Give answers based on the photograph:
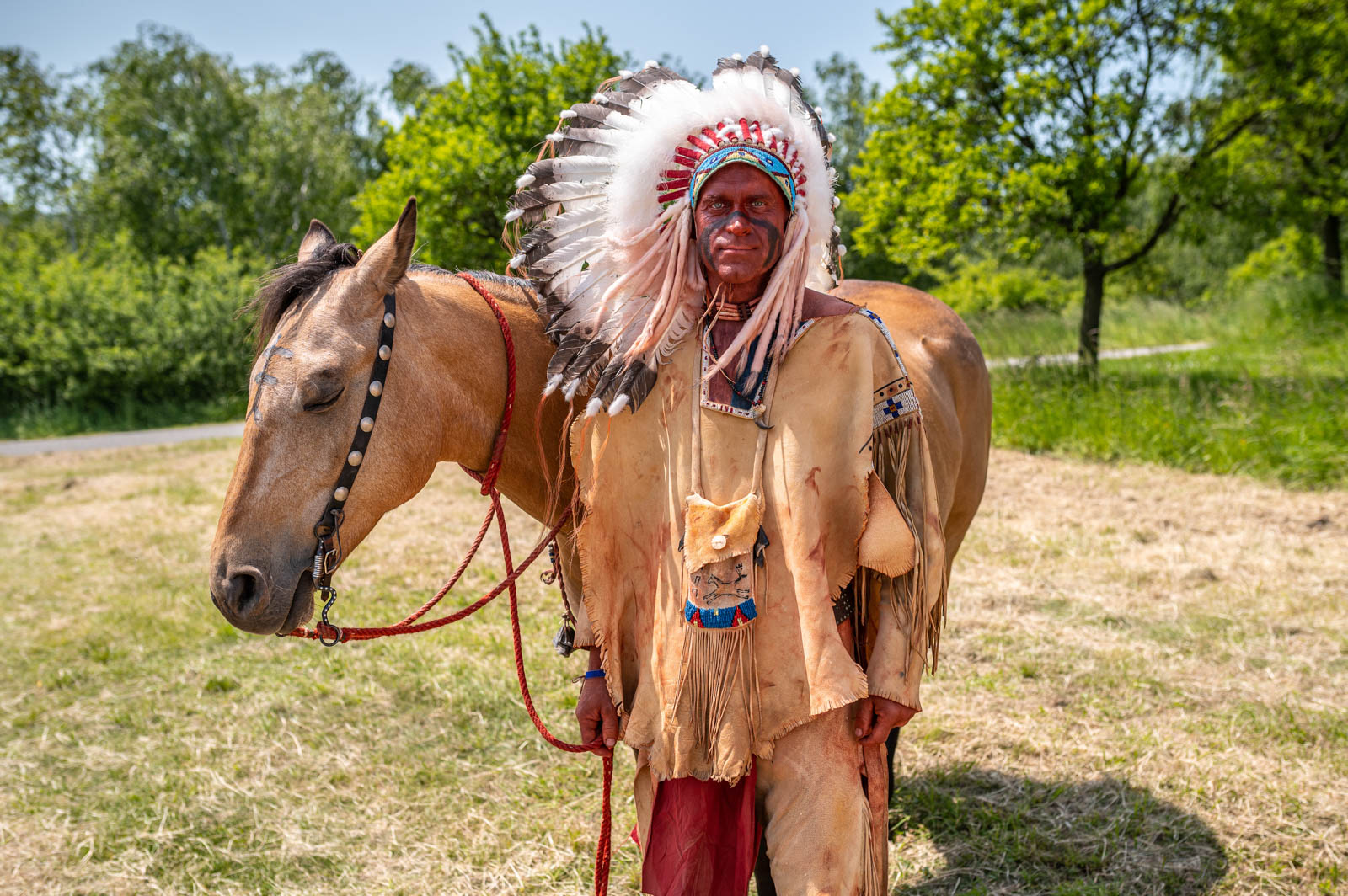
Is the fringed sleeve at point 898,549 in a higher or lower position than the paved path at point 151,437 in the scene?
higher

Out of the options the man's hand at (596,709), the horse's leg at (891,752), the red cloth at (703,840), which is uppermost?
the man's hand at (596,709)

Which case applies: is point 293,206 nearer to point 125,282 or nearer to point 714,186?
point 125,282

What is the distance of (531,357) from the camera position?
216 cm

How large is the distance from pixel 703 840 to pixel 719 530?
691 mm

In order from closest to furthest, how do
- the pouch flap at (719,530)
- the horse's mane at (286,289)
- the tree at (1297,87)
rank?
1. the pouch flap at (719,530)
2. the horse's mane at (286,289)
3. the tree at (1297,87)

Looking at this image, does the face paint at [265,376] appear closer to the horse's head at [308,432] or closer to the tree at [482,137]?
the horse's head at [308,432]

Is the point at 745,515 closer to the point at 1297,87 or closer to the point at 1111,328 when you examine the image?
the point at 1297,87

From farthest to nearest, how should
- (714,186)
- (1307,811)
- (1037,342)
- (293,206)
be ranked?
(293,206), (1037,342), (1307,811), (714,186)

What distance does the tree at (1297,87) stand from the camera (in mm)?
8859

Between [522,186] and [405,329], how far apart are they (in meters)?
0.54

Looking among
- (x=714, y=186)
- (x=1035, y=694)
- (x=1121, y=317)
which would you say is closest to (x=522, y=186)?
(x=714, y=186)

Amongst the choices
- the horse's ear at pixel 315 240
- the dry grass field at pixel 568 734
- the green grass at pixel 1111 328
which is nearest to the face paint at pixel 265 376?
the horse's ear at pixel 315 240

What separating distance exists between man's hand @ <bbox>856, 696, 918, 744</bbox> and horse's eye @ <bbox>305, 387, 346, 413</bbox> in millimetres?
1263

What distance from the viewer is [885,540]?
168cm
